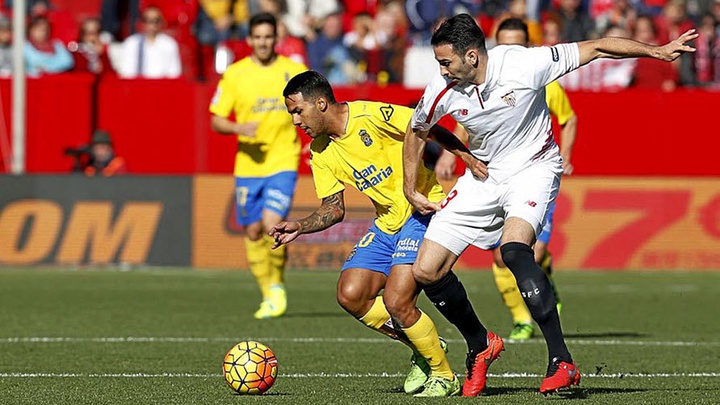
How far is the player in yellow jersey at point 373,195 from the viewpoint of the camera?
8.39 m

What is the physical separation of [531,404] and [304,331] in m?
4.55

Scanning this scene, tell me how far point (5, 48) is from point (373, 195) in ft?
44.6

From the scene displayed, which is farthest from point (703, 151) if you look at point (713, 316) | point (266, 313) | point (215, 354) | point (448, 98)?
point (448, 98)

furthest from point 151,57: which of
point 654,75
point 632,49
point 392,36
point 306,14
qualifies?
point 632,49

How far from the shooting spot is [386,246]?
8.71 metres

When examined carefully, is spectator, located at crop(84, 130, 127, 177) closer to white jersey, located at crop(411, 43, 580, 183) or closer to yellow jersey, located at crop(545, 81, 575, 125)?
yellow jersey, located at crop(545, 81, 575, 125)

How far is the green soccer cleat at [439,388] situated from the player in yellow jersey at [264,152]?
16.8 ft

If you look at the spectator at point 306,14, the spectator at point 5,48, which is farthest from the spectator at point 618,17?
the spectator at point 5,48

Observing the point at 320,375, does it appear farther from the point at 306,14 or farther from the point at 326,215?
the point at 306,14

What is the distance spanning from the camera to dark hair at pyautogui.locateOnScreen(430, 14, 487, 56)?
309 inches

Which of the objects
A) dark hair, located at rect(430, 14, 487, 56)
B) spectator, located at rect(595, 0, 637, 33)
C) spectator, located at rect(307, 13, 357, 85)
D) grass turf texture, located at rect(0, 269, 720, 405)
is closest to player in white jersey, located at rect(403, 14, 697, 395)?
dark hair, located at rect(430, 14, 487, 56)

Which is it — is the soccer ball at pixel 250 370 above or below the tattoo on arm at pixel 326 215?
below

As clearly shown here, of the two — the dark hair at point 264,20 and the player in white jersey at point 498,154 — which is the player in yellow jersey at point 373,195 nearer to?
the player in white jersey at point 498,154

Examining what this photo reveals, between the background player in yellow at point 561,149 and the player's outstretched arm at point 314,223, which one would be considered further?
the background player in yellow at point 561,149
